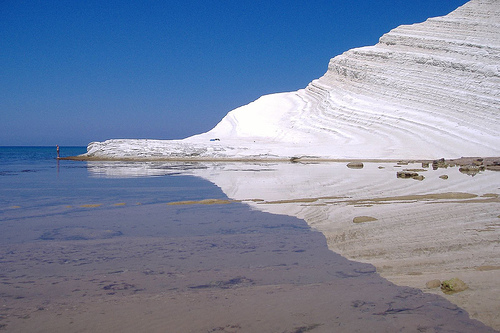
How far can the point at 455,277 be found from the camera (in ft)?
9.04

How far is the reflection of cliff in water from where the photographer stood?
2846 millimetres

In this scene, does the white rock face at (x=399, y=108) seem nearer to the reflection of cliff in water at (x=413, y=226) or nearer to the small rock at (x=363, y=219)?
the reflection of cliff in water at (x=413, y=226)

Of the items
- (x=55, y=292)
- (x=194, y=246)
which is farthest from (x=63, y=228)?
(x=55, y=292)

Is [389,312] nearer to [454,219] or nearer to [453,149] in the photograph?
[454,219]

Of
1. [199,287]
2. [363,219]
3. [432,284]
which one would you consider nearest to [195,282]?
[199,287]

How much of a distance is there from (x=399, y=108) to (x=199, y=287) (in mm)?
21484

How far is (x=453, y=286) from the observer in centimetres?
258

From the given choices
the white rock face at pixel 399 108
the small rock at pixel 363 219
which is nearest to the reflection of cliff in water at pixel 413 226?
the small rock at pixel 363 219

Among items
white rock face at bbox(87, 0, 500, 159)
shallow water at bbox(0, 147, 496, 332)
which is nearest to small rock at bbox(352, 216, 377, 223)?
shallow water at bbox(0, 147, 496, 332)

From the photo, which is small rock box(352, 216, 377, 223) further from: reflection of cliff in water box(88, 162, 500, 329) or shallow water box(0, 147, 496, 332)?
shallow water box(0, 147, 496, 332)

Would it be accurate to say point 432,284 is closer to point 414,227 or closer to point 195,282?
point 195,282

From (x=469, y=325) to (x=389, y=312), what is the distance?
0.37 metres

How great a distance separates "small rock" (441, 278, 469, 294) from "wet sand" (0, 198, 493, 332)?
0.14 metres

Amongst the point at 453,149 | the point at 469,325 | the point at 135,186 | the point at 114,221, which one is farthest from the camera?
the point at 453,149
